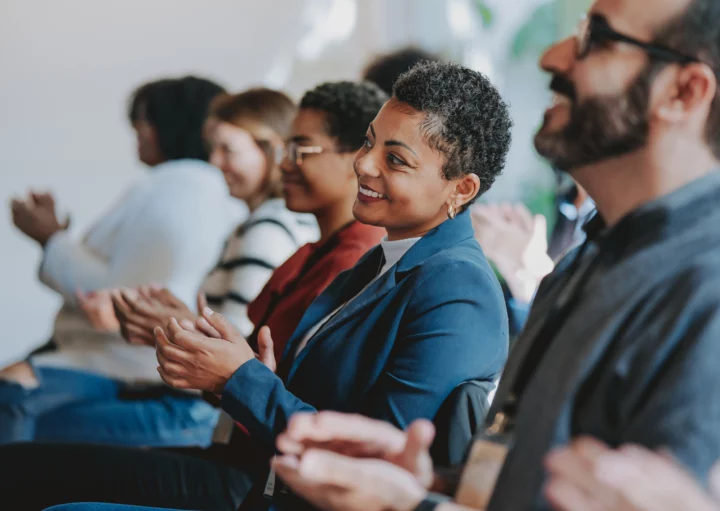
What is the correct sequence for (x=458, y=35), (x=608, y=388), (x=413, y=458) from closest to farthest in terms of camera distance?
(x=608, y=388)
(x=413, y=458)
(x=458, y=35)

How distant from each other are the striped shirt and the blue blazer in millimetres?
819

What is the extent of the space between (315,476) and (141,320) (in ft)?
3.31

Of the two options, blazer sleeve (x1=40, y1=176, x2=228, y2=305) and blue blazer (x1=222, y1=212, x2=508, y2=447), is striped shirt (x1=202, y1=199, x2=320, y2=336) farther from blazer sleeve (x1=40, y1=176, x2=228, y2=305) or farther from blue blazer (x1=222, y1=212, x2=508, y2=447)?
blue blazer (x1=222, y1=212, x2=508, y2=447)

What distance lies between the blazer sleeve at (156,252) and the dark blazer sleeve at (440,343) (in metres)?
1.33

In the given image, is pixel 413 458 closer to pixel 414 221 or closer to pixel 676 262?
pixel 676 262

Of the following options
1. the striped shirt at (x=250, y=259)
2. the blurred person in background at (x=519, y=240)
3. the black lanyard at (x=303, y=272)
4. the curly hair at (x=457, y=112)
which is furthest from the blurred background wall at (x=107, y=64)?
the curly hair at (x=457, y=112)

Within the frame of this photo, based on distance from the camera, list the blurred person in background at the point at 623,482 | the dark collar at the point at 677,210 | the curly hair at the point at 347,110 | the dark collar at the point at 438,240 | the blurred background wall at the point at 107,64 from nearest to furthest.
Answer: the blurred person in background at the point at 623,482, the dark collar at the point at 677,210, the dark collar at the point at 438,240, the curly hair at the point at 347,110, the blurred background wall at the point at 107,64

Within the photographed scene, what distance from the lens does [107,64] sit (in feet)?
13.7

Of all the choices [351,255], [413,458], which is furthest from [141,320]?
[413,458]

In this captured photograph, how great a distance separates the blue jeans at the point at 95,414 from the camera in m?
2.20

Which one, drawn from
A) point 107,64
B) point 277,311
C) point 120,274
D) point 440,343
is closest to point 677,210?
point 440,343

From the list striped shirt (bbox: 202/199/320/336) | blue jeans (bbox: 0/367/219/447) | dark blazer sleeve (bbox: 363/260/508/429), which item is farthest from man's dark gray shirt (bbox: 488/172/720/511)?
blue jeans (bbox: 0/367/219/447)

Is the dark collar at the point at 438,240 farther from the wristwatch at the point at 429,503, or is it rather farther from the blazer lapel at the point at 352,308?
the wristwatch at the point at 429,503

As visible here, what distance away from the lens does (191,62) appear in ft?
13.9
